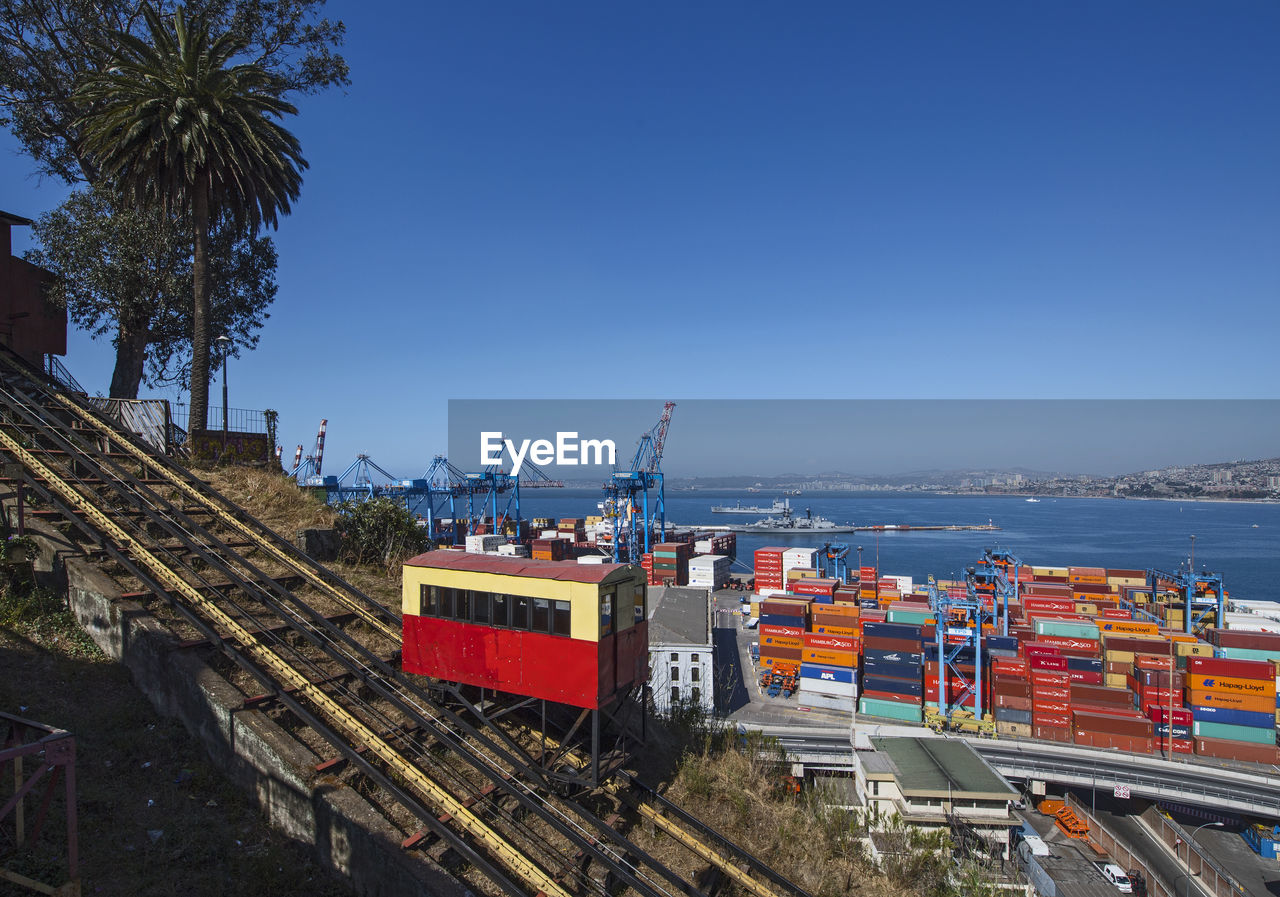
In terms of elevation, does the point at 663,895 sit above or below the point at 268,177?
below

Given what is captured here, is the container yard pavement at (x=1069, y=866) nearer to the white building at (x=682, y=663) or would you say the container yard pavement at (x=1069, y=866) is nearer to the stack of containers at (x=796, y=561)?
the white building at (x=682, y=663)

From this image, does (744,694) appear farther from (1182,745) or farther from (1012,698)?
(1182,745)

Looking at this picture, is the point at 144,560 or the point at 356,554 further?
the point at 356,554

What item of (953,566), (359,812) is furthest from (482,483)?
(953,566)

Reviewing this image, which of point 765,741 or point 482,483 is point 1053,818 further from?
point 482,483

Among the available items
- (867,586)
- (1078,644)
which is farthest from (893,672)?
(867,586)

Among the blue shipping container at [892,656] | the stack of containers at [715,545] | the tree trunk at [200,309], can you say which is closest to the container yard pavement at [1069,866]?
the blue shipping container at [892,656]

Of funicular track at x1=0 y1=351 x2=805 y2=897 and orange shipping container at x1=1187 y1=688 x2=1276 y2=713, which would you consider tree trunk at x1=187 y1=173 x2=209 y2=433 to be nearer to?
funicular track at x1=0 y1=351 x2=805 y2=897

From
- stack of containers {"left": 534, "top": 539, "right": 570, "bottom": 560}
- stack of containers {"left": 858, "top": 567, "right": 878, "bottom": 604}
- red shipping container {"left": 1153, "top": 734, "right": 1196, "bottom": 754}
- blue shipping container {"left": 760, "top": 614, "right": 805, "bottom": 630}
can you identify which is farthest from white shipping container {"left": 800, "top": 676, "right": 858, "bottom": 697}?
stack of containers {"left": 534, "top": 539, "right": 570, "bottom": 560}
